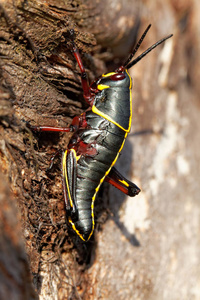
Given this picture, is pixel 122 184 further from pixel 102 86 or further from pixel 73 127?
pixel 102 86

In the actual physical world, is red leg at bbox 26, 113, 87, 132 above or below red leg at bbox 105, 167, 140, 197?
above

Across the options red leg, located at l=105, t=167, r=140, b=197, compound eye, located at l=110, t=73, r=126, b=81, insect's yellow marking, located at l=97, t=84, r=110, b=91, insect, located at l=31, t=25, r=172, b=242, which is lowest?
red leg, located at l=105, t=167, r=140, b=197

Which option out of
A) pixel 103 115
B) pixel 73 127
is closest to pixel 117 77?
pixel 103 115

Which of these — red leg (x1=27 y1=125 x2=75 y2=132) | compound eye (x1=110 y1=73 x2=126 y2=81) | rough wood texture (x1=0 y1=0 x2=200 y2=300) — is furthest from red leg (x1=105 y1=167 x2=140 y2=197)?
compound eye (x1=110 y1=73 x2=126 y2=81)

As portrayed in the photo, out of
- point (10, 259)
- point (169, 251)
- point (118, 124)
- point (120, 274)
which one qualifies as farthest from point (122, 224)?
point (10, 259)

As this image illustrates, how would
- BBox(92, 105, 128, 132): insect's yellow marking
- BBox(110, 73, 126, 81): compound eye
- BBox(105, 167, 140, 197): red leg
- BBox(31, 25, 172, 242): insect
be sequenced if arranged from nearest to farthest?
BBox(31, 25, 172, 242): insect, BBox(92, 105, 128, 132): insect's yellow marking, BBox(110, 73, 126, 81): compound eye, BBox(105, 167, 140, 197): red leg

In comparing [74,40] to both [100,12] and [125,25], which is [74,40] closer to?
[100,12]

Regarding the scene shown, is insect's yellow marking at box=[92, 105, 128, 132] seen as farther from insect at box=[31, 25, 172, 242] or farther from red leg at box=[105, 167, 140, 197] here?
red leg at box=[105, 167, 140, 197]
